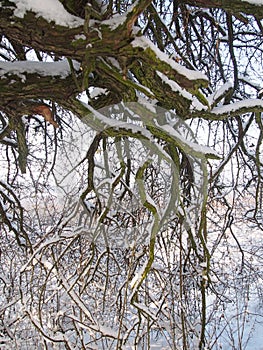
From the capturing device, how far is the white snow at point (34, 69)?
134 centimetres

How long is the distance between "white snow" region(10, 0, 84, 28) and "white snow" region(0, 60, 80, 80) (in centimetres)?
31

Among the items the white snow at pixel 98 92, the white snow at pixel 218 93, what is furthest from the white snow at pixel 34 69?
the white snow at pixel 218 93

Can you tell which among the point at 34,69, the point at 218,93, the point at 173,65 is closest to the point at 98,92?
the point at 34,69

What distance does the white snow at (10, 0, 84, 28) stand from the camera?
1030 millimetres

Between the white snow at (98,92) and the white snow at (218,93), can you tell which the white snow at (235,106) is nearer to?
the white snow at (218,93)

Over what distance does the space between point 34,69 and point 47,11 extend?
35 cm

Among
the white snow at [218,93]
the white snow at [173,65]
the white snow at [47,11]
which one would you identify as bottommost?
the white snow at [173,65]

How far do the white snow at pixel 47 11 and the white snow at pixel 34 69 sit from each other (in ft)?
1.03

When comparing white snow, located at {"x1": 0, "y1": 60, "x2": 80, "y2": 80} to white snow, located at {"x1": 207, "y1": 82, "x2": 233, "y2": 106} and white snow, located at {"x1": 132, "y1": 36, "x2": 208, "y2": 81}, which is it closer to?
white snow, located at {"x1": 132, "y1": 36, "x2": 208, "y2": 81}

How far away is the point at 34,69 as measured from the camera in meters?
1.36

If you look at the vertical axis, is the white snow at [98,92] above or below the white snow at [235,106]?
above

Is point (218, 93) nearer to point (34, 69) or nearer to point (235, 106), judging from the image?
point (235, 106)

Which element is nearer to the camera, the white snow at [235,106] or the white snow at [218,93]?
the white snow at [235,106]

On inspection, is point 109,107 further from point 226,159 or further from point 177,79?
point 226,159
